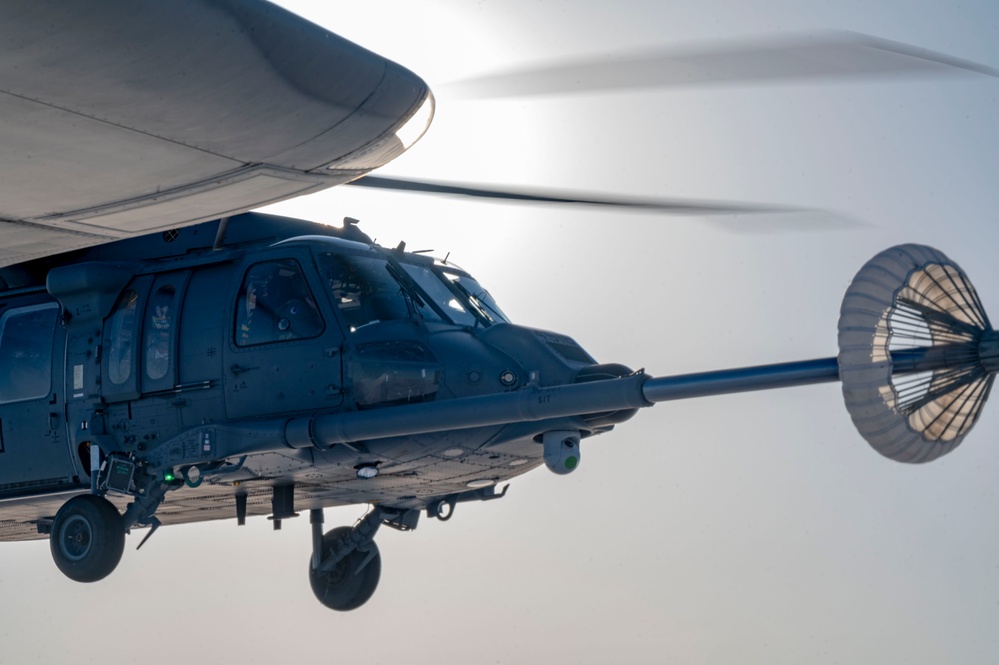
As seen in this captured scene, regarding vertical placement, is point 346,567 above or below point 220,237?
below

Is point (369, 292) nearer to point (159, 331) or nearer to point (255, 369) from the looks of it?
point (255, 369)

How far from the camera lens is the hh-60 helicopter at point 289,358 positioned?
17.3ft

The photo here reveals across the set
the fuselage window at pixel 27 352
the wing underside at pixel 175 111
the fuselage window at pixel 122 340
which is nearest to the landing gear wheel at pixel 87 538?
the fuselage window at pixel 122 340

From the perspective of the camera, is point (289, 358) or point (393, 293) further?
point (393, 293)

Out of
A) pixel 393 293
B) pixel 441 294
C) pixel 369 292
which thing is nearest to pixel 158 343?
pixel 369 292

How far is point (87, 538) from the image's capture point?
1141cm

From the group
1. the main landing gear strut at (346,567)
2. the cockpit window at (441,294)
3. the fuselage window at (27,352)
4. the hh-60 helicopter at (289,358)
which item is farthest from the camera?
the main landing gear strut at (346,567)

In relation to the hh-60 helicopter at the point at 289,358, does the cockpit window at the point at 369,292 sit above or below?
above

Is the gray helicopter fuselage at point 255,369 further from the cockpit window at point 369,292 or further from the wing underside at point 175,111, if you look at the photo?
the wing underside at point 175,111

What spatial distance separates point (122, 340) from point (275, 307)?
1669 millimetres

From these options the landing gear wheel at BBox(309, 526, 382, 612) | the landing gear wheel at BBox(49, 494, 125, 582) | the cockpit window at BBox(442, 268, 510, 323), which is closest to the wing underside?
the landing gear wheel at BBox(49, 494, 125, 582)

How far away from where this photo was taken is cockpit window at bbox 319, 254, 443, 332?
1116cm

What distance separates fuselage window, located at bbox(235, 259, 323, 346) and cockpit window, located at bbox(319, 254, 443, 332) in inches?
10.2

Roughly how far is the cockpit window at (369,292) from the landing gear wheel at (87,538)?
2.88 m
